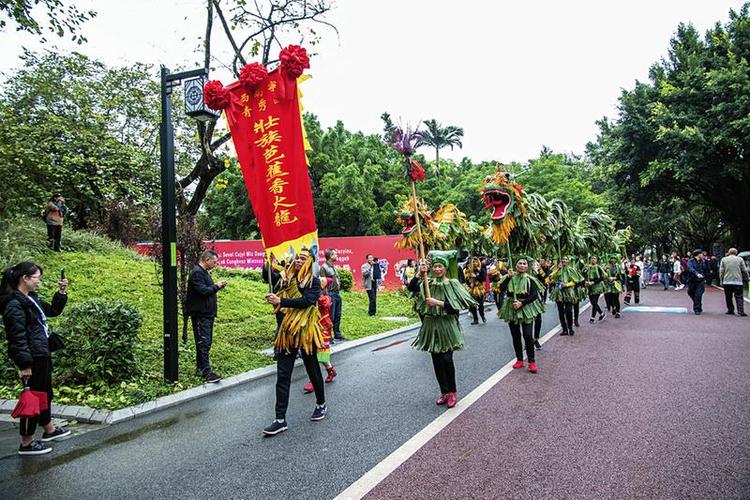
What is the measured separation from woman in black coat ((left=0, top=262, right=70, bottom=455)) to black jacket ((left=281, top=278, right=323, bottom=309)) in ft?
7.15

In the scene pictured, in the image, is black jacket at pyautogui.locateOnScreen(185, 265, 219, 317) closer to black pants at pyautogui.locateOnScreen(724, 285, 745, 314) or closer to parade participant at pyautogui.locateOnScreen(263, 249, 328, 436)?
parade participant at pyautogui.locateOnScreen(263, 249, 328, 436)

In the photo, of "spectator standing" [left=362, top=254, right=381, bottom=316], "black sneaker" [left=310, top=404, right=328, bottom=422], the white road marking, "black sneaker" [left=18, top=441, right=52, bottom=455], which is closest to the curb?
"black sneaker" [left=18, top=441, right=52, bottom=455]

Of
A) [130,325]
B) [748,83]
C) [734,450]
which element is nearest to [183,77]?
[130,325]

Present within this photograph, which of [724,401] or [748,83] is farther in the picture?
[748,83]

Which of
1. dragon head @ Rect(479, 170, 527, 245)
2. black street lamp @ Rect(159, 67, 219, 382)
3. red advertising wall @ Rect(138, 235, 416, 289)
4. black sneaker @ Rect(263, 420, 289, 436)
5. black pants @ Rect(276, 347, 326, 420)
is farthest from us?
red advertising wall @ Rect(138, 235, 416, 289)

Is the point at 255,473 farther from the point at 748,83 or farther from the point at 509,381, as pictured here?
the point at 748,83

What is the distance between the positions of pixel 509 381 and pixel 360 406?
2.15 metres

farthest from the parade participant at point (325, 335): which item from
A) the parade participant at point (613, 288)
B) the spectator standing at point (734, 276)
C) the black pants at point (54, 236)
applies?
the spectator standing at point (734, 276)

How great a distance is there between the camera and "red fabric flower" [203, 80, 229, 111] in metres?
5.60

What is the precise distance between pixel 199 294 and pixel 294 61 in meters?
3.31

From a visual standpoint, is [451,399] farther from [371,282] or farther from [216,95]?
[371,282]

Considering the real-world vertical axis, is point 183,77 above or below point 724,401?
above

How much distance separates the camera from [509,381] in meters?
6.77

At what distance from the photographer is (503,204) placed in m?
9.44
